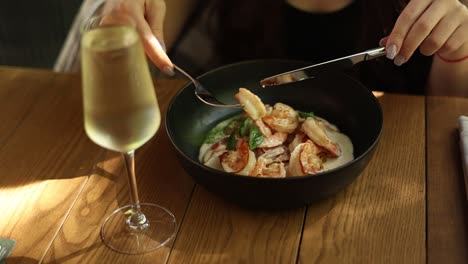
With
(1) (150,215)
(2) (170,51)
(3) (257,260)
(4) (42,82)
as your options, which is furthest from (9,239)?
(2) (170,51)

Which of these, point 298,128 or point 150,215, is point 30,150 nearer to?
point 150,215

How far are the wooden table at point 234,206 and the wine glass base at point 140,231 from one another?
1cm

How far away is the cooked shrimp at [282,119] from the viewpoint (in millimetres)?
1090

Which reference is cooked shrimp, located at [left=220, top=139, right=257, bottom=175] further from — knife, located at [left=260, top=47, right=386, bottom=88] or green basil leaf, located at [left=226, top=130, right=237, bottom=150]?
knife, located at [left=260, top=47, right=386, bottom=88]

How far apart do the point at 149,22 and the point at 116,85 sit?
540 mm

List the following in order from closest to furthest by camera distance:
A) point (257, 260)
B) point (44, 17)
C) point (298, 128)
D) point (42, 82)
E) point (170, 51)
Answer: point (257, 260) → point (298, 128) → point (42, 82) → point (170, 51) → point (44, 17)

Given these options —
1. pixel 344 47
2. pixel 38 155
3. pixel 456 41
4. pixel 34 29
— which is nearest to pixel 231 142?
pixel 38 155

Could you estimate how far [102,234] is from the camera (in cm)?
96

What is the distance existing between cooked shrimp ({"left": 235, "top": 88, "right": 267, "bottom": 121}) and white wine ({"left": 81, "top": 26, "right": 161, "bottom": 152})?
32 cm

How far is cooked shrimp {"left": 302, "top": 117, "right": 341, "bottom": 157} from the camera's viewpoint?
1.04 meters

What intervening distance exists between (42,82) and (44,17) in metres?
1.07

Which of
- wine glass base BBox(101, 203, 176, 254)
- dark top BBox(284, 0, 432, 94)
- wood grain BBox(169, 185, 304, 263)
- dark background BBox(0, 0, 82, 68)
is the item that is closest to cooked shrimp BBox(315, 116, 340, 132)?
wood grain BBox(169, 185, 304, 263)

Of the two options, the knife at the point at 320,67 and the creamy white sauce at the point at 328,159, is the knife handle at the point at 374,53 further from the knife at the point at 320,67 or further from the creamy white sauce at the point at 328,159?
the creamy white sauce at the point at 328,159

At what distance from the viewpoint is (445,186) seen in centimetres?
102
